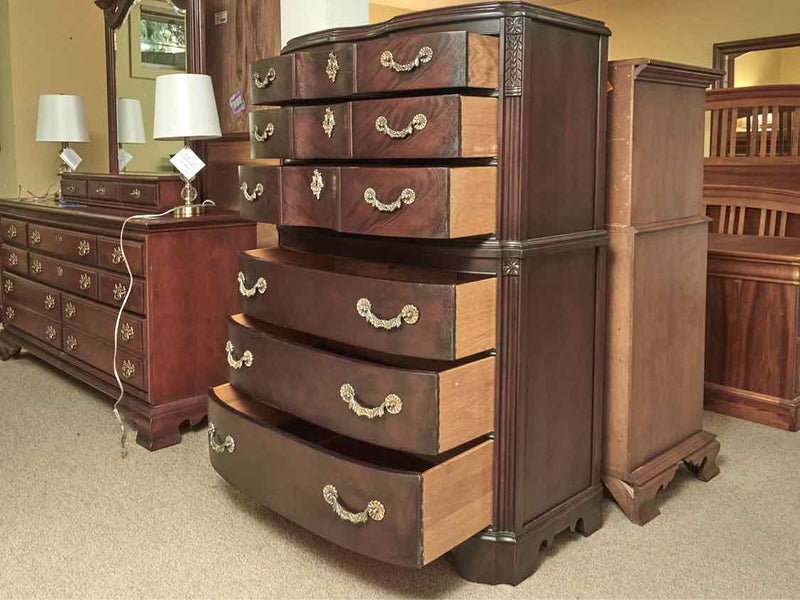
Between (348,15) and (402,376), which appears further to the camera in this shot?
(348,15)

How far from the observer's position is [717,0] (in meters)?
7.33

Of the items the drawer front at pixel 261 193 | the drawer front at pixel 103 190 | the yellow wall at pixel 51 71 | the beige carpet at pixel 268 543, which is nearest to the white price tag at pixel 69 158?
the yellow wall at pixel 51 71

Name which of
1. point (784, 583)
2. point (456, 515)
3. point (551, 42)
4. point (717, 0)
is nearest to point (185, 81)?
point (551, 42)

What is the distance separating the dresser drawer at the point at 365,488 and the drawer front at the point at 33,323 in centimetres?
171

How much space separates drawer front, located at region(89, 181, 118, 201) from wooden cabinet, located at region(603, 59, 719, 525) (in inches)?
89.5

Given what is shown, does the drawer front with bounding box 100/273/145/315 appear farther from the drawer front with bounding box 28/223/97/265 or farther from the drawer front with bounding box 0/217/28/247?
the drawer front with bounding box 0/217/28/247

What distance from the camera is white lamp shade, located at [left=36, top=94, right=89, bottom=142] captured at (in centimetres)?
422

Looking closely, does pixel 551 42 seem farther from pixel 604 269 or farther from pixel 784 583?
pixel 784 583

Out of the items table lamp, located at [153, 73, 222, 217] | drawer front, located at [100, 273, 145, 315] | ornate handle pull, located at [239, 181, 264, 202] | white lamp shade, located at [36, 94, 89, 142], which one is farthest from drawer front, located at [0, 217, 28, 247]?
ornate handle pull, located at [239, 181, 264, 202]

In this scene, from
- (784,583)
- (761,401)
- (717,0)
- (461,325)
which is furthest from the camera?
(717,0)

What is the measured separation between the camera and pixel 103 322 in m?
3.06

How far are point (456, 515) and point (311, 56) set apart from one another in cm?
112

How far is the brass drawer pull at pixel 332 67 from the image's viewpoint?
6.05 feet

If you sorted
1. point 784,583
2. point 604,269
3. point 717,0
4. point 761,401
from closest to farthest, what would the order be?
point 784,583, point 604,269, point 761,401, point 717,0
